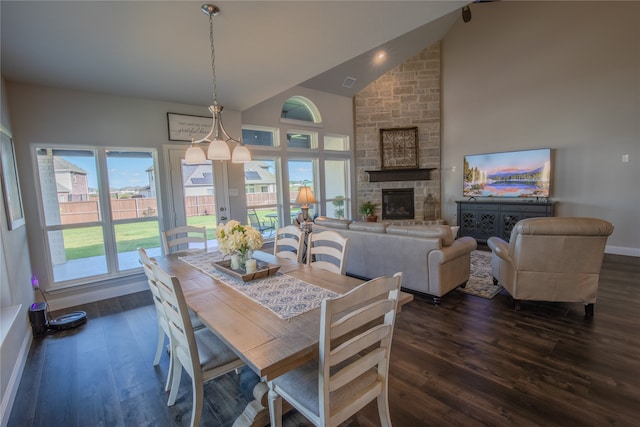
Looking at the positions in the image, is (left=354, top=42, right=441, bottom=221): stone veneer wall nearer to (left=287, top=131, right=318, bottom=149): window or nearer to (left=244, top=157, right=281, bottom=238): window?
(left=287, top=131, right=318, bottom=149): window

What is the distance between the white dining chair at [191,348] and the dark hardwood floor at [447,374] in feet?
1.28

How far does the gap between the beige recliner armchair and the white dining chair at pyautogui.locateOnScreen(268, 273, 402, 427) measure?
2.17 meters

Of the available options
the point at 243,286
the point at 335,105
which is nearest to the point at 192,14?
the point at 243,286

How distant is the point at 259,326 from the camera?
4.54 ft

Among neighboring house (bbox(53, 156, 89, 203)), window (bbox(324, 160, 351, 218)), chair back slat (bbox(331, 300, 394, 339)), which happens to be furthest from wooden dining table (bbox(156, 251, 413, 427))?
window (bbox(324, 160, 351, 218))

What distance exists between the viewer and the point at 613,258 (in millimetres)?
4672

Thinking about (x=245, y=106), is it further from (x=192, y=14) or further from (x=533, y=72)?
(x=533, y=72)

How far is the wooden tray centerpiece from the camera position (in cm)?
202

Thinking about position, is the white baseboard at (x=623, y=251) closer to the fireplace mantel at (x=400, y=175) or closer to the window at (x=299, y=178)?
the fireplace mantel at (x=400, y=175)

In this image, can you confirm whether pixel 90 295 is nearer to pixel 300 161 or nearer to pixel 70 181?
pixel 70 181

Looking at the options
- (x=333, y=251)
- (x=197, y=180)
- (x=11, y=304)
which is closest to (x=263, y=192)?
(x=197, y=180)

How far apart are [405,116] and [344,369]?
656 centimetres

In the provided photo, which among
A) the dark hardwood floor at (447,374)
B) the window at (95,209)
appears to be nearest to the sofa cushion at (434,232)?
the dark hardwood floor at (447,374)

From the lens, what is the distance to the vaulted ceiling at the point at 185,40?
6.92 feet
